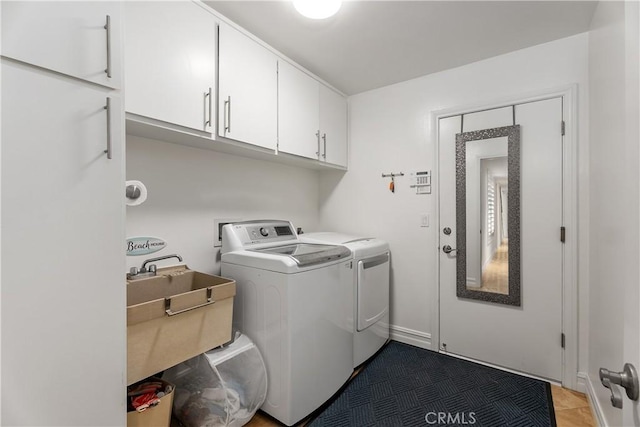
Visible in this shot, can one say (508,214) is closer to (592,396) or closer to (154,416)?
(592,396)

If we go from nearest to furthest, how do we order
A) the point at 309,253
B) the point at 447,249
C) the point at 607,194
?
1. the point at 607,194
2. the point at 309,253
3. the point at 447,249

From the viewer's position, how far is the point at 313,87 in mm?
2387

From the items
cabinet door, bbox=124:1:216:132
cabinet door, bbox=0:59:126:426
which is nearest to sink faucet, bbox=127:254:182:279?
cabinet door, bbox=0:59:126:426

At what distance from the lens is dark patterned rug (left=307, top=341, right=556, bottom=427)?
1.63 metres

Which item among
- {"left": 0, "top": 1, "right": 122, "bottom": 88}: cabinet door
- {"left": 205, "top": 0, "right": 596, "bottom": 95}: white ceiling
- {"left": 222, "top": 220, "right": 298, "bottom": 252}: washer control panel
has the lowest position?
{"left": 222, "top": 220, "right": 298, "bottom": 252}: washer control panel

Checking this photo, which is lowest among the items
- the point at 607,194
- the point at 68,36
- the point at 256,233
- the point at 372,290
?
the point at 372,290

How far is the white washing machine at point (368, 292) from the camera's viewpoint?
2074 mm

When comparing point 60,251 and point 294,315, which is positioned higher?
point 60,251

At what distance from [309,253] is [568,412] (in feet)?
5.98

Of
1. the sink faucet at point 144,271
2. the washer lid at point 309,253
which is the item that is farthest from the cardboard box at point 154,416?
the washer lid at point 309,253

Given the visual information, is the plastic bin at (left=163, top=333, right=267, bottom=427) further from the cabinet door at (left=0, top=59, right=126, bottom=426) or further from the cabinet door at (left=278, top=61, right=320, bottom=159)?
the cabinet door at (left=278, top=61, right=320, bottom=159)

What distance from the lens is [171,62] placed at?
1.43m

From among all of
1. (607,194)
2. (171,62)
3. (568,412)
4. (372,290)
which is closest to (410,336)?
(372,290)

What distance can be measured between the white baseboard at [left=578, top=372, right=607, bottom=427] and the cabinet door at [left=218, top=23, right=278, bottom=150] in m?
2.47
